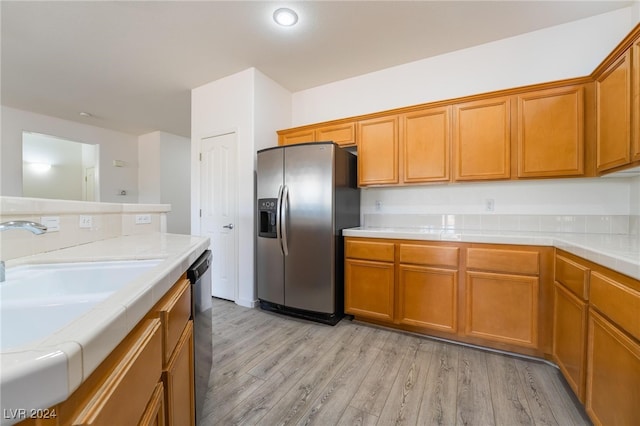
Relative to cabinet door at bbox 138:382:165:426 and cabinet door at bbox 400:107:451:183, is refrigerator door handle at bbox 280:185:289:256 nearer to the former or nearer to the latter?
cabinet door at bbox 400:107:451:183

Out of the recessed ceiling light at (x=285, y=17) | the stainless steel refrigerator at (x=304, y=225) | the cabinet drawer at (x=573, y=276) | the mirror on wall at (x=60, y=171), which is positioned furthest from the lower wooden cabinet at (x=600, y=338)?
the mirror on wall at (x=60, y=171)

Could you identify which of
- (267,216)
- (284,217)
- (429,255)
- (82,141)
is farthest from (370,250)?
(82,141)

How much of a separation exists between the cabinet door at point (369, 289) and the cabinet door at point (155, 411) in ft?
6.32

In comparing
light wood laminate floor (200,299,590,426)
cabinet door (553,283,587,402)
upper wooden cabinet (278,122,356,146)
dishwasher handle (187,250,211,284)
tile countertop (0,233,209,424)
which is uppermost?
upper wooden cabinet (278,122,356,146)

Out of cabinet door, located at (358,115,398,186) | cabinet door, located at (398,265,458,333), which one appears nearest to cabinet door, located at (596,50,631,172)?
cabinet door, located at (398,265,458,333)

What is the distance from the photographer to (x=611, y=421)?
1.15 metres

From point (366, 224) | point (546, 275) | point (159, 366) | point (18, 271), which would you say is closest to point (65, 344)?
point (159, 366)

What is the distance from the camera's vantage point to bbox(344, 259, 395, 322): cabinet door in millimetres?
2434

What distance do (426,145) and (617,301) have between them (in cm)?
175

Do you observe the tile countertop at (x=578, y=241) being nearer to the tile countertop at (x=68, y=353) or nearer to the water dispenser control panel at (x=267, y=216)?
the water dispenser control panel at (x=267, y=216)

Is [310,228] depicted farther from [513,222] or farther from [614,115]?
[614,115]

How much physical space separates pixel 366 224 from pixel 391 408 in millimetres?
1871

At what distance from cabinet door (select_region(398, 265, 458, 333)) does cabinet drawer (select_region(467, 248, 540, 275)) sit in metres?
0.18

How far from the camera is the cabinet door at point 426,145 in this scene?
2.49m
